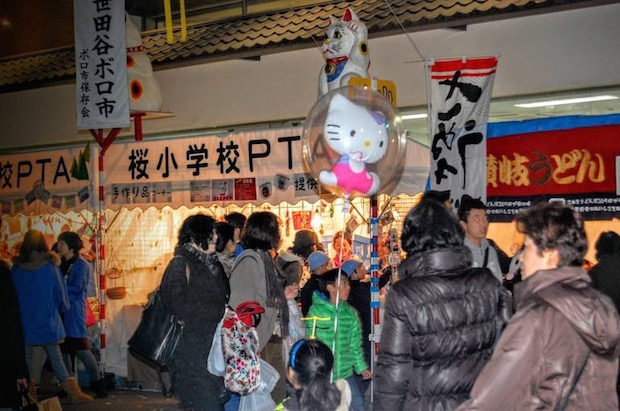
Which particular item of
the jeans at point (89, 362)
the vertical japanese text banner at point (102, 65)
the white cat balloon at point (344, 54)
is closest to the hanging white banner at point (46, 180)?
the vertical japanese text banner at point (102, 65)

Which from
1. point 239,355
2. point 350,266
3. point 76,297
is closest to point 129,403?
point 76,297

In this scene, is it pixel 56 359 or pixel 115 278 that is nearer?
pixel 56 359

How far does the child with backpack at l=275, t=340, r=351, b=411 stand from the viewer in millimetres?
4863

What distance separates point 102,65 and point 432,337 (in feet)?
26.2

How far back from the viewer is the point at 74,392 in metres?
11.3

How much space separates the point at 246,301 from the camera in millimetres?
7109

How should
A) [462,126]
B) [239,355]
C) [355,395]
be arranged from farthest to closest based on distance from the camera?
[462,126]
[355,395]
[239,355]

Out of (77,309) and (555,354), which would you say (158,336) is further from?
(77,309)

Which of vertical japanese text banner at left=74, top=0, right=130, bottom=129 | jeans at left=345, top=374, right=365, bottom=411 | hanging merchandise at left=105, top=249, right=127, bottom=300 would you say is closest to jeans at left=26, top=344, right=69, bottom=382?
hanging merchandise at left=105, top=249, right=127, bottom=300

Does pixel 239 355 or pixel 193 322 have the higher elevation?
pixel 193 322

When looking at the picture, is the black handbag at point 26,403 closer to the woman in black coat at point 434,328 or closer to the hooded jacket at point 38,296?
the hooded jacket at point 38,296

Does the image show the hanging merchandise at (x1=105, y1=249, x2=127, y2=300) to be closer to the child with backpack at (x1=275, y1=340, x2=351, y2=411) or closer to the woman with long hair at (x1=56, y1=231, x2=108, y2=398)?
the woman with long hair at (x1=56, y1=231, x2=108, y2=398)

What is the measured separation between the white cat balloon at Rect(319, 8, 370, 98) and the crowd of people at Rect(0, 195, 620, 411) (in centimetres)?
163

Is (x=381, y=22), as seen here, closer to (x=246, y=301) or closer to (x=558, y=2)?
(x=558, y=2)
